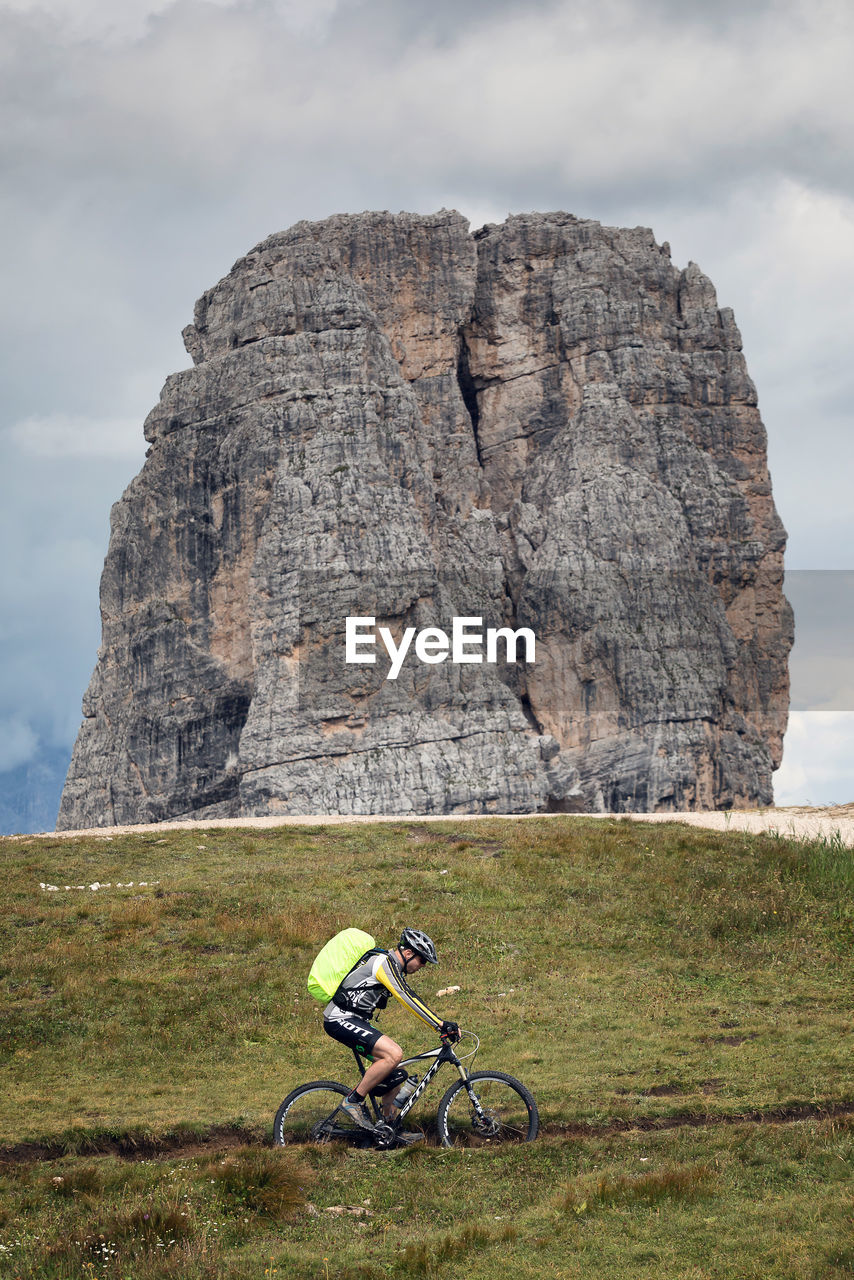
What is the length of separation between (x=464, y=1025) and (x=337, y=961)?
7.43 m

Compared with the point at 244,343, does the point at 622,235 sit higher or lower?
higher

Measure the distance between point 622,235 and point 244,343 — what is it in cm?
3160

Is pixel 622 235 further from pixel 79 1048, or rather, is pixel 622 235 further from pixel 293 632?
pixel 79 1048

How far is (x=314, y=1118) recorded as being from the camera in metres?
15.2

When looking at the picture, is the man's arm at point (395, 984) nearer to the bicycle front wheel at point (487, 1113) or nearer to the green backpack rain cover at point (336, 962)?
the green backpack rain cover at point (336, 962)

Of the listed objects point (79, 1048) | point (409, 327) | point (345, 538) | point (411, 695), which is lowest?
point (79, 1048)

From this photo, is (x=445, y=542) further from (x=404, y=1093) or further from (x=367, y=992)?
(x=367, y=992)

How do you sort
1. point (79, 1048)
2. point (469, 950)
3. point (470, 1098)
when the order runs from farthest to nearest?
point (469, 950) < point (79, 1048) < point (470, 1098)

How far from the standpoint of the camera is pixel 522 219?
9612 cm

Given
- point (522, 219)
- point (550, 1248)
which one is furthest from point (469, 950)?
point (522, 219)

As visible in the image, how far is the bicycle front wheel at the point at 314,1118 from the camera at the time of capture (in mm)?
14742

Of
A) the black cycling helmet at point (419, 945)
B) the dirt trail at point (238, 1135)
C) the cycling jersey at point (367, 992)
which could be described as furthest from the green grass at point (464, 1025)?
the black cycling helmet at point (419, 945)

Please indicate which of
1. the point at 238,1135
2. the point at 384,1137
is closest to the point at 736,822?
the point at 238,1135

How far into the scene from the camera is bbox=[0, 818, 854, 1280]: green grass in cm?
1212
